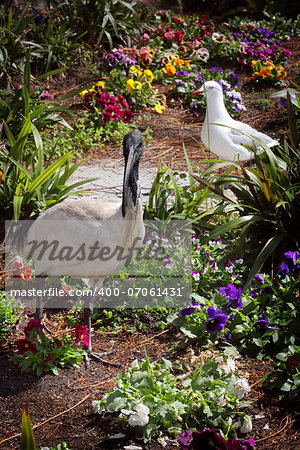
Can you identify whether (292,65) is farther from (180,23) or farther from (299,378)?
(299,378)

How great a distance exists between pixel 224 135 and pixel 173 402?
10.1 feet

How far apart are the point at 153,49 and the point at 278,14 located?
11.2 ft

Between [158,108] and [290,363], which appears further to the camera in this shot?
[158,108]

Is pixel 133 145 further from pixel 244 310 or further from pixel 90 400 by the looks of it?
pixel 90 400

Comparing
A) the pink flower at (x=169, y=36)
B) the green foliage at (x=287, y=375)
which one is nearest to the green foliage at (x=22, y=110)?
the green foliage at (x=287, y=375)

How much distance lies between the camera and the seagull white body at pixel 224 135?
4.95 m

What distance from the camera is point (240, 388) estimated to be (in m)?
2.54

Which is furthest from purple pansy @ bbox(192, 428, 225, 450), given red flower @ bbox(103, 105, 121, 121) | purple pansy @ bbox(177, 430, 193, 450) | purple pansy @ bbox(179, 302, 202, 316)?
red flower @ bbox(103, 105, 121, 121)

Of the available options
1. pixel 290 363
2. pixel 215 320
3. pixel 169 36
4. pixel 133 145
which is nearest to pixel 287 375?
pixel 290 363

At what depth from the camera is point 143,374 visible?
2.62 meters

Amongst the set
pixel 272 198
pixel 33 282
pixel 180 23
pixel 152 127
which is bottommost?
pixel 33 282

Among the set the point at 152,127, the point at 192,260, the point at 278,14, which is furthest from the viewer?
the point at 278,14

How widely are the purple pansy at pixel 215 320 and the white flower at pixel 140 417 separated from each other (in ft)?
2.30

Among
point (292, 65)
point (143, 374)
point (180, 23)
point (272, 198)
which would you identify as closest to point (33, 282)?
point (143, 374)
